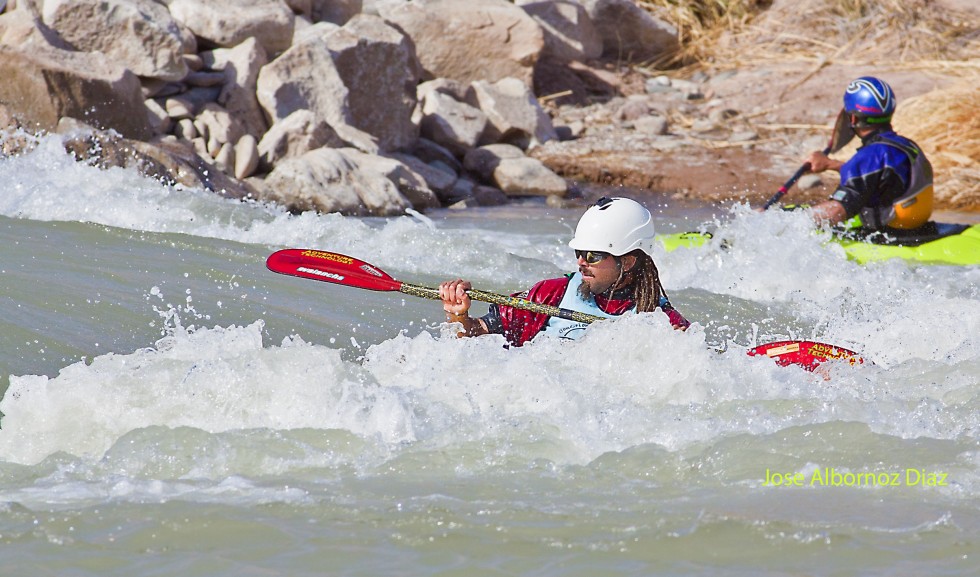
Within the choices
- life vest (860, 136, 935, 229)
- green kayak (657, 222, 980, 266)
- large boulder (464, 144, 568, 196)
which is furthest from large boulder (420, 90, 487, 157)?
life vest (860, 136, 935, 229)

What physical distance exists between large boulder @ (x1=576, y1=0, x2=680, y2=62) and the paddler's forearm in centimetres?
1080

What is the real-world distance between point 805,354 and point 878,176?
324cm

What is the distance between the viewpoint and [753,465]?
3984 millimetres

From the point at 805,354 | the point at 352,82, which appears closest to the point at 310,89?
the point at 352,82

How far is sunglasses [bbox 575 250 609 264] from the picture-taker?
450 centimetres

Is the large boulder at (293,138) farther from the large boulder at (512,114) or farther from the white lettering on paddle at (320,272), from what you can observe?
the white lettering on paddle at (320,272)

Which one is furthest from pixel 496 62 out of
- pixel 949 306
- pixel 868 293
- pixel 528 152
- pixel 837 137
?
pixel 949 306

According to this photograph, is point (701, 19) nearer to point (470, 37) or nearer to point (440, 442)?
point (470, 37)

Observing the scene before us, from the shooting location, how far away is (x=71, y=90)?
8930 millimetres

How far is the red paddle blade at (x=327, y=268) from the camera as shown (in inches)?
197

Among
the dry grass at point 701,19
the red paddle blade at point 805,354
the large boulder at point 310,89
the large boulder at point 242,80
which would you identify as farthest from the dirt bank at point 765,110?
the red paddle blade at point 805,354

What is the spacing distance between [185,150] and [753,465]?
6.46 m

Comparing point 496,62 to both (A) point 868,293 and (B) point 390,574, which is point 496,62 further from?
(B) point 390,574

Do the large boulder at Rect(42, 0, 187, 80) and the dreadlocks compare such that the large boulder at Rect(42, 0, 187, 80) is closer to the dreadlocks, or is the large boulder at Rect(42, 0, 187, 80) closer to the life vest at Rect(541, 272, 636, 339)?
the life vest at Rect(541, 272, 636, 339)
